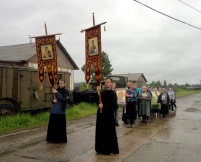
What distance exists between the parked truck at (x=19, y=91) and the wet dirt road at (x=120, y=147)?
7.13 feet

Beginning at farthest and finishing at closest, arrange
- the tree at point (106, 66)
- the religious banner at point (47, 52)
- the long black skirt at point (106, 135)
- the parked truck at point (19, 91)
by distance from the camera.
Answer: the tree at point (106, 66) → the parked truck at point (19, 91) → the religious banner at point (47, 52) → the long black skirt at point (106, 135)

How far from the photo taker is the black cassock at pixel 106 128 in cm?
722

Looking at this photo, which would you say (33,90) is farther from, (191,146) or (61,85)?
(191,146)

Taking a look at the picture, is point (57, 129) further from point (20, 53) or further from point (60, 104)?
point (20, 53)

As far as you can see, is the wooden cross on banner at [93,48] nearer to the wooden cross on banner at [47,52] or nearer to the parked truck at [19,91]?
the wooden cross on banner at [47,52]

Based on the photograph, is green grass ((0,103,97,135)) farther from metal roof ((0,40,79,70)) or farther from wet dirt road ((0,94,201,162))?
metal roof ((0,40,79,70))

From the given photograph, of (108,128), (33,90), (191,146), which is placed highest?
(33,90)

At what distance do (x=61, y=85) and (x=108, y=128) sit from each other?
202 cm

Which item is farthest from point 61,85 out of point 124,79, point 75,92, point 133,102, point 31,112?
point 124,79

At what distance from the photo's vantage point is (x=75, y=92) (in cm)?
2117

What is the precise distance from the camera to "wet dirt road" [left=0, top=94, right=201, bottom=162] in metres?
6.81

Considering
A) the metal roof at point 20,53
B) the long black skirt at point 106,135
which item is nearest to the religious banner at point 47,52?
the long black skirt at point 106,135

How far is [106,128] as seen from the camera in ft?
24.1

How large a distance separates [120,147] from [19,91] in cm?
633
